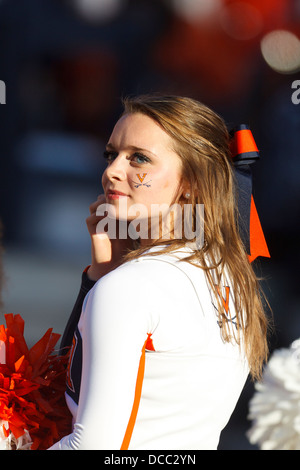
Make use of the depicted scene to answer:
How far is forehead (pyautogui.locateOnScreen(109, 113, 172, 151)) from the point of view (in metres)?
1.25

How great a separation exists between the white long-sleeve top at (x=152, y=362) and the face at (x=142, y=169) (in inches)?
7.1

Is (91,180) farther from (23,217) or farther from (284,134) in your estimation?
(284,134)

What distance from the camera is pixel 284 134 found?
9.06 feet

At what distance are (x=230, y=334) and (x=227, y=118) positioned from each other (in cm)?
190

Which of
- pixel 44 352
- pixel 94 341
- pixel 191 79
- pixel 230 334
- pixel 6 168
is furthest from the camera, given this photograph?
pixel 6 168

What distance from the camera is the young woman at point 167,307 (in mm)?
975

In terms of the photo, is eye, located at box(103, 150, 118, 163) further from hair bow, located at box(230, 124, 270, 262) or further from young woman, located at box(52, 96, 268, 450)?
hair bow, located at box(230, 124, 270, 262)

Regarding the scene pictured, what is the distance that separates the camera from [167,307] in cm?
103

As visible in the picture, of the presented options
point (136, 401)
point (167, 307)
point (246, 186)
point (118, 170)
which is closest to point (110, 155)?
point (118, 170)

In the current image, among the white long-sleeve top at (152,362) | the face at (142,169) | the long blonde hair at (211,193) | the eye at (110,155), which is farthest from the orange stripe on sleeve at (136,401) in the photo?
the eye at (110,155)

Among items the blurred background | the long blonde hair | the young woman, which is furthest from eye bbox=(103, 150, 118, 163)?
the blurred background

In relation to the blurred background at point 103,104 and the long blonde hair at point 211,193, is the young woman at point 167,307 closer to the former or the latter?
the long blonde hair at point 211,193

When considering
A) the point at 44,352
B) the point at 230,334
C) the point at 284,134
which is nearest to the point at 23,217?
the point at 284,134

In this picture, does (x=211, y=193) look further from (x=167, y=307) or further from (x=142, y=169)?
(x=167, y=307)
